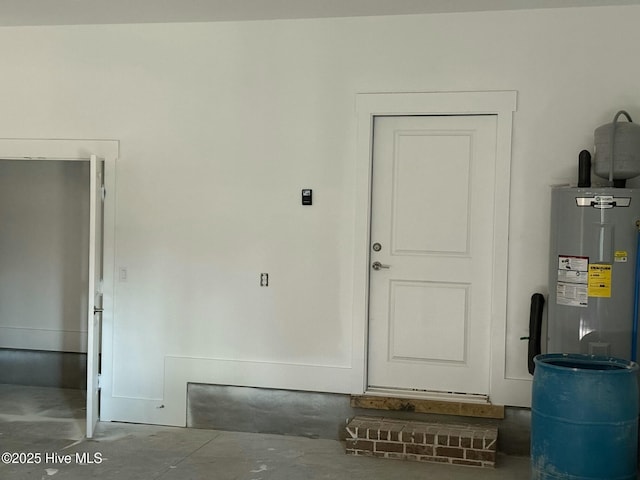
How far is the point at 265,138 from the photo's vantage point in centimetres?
502

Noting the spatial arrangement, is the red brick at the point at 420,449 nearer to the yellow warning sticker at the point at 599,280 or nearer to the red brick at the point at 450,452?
the red brick at the point at 450,452

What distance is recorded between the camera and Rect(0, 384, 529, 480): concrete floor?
4.23 m

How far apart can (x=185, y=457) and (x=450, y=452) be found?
164cm

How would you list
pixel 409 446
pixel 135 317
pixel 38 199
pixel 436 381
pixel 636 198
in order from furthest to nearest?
pixel 38 199
pixel 135 317
pixel 436 381
pixel 409 446
pixel 636 198

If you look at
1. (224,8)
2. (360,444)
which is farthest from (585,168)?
(224,8)

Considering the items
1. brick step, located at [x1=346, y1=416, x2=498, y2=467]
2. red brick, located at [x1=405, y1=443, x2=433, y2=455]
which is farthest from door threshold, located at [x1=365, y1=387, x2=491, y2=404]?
red brick, located at [x1=405, y1=443, x2=433, y2=455]

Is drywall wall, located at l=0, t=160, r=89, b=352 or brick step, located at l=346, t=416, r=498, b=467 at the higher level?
→ drywall wall, located at l=0, t=160, r=89, b=352

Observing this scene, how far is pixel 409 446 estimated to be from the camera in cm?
451

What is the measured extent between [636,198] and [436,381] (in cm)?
173

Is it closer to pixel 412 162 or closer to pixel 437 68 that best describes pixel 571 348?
pixel 412 162

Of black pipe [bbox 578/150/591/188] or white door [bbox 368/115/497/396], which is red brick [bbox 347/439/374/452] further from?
black pipe [bbox 578/150/591/188]

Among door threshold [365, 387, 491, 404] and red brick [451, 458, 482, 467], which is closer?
red brick [451, 458, 482, 467]

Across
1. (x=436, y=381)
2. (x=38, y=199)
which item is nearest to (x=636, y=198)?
(x=436, y=381)

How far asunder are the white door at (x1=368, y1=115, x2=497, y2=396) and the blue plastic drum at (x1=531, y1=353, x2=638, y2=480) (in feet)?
3.64
